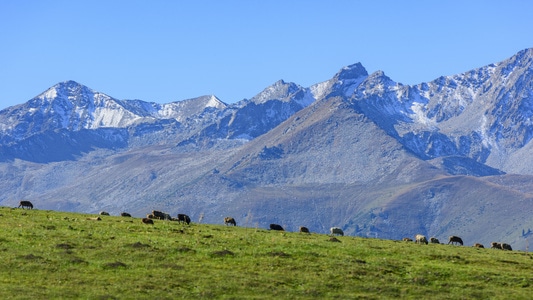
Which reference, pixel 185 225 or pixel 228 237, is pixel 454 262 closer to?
pixel 228 237

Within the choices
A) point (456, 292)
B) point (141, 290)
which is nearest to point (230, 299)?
point (141, 290)

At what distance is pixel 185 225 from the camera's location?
98.4 metres

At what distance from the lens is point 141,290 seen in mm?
63469

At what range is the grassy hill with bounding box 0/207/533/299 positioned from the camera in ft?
212

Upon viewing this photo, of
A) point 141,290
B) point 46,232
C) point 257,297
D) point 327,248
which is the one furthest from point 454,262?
point 46,232

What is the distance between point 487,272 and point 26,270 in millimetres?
35743

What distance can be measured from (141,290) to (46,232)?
773 inches

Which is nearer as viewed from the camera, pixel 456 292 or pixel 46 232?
pixel 456 292

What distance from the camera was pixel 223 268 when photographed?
7069 centimetres

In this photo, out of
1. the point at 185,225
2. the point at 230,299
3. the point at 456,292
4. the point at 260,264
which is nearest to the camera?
the point at 230,299

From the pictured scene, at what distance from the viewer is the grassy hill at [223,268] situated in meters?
64.5

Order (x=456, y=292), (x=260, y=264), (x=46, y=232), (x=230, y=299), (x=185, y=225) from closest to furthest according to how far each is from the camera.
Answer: (x=230, y=299)
(x=456, y=292)
(x=260, y=264)
(x=46, y=232)
(x=185, y=225)

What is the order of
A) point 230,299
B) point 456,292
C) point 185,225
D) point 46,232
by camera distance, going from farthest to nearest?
point 185,225 → point 46,232 → point 456,292 → point 230,299

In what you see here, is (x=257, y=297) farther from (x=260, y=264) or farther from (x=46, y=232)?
(x=46, y=232)
